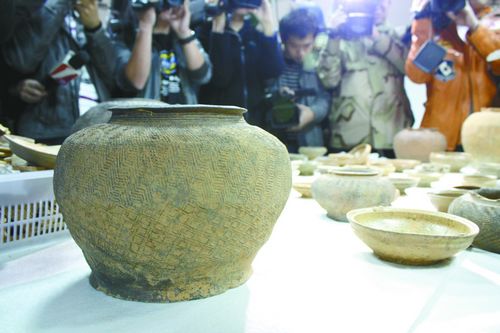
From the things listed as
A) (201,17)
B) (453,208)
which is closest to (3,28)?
(201,17)

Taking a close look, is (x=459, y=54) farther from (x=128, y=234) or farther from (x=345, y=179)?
(x=128, y=234)

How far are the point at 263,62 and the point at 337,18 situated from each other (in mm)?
1539

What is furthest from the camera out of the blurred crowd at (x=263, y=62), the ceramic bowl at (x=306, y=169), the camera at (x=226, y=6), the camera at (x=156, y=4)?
the camera at (x=226, y=6)

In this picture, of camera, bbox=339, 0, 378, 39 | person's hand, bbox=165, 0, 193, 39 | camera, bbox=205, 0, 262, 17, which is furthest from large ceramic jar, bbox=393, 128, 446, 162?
person's hand, bbox=165, 0, 193, 39

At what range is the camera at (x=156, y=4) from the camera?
4.40m

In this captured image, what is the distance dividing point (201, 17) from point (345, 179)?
371 centimetres

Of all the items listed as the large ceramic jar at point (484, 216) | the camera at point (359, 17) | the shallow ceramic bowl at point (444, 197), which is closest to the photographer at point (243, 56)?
the camera at point (359, 17)

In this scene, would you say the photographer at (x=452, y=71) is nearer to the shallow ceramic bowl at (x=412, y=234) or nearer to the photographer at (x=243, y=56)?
the photographer at (x=243, y=56)

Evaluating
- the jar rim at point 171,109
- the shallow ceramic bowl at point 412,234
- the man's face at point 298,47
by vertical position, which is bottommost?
the shallow ceramic bowl at point 412,234

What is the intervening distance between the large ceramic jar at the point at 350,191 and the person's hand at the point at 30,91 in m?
2.68

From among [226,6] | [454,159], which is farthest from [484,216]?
[226,6]

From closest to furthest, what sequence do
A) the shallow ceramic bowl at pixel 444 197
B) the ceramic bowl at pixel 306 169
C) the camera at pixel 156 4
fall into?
the shallow ceramic bowl at pixel 444 197 → the ceramic bowl at pixel 306 169 → the camera at pixel 156 4

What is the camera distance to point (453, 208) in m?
2.08

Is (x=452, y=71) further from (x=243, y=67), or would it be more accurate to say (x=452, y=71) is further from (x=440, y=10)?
(x=243, y=67)
